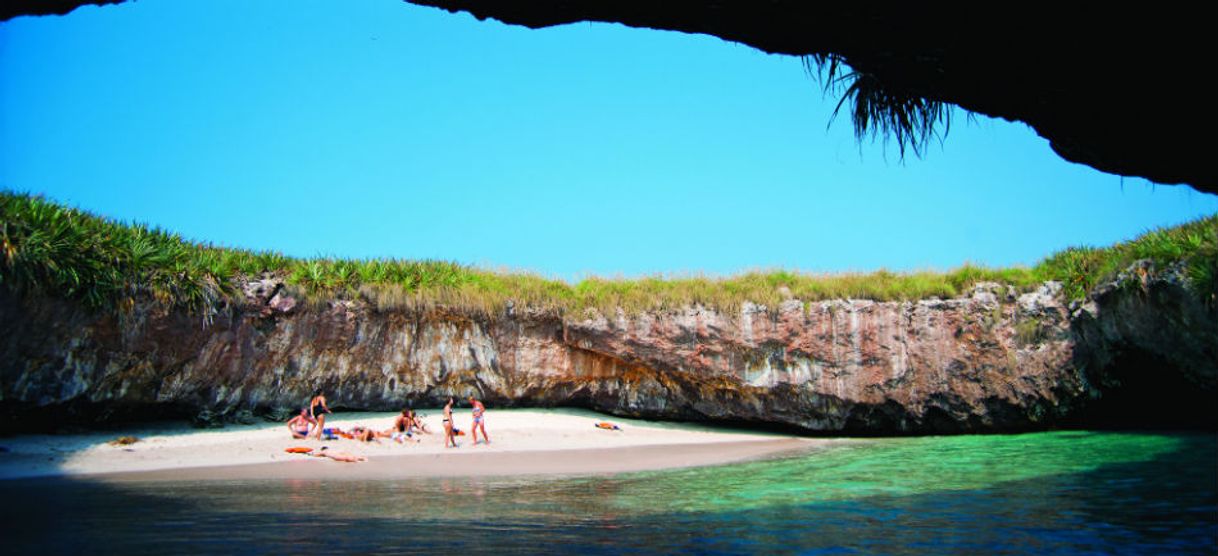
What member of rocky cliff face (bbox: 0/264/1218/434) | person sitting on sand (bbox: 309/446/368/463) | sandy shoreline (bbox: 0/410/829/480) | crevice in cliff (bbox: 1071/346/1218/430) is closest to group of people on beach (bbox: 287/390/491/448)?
sandy shoreline (bbox: 0/410/829/480)

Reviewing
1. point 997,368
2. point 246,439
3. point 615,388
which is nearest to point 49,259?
point 246,439

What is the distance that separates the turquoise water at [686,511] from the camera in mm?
6211

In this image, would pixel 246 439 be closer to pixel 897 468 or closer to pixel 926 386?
pixel 897 468

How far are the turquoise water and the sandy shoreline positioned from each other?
1203 millimetres

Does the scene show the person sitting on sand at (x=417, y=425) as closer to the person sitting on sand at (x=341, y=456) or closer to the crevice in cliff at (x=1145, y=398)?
the person sitting on sand at (x=341, y=456)

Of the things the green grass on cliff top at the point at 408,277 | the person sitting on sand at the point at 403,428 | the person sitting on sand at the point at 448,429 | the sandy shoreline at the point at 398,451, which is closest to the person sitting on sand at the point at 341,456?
the sandy shoreline at the point at 398,451

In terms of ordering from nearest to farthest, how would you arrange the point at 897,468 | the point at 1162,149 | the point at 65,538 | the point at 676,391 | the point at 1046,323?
the point at 1162,149 < the point at 65,538 < the point at 897,468 < the point at 1046,323 < the point at 676,391

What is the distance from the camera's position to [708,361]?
60.7 feet

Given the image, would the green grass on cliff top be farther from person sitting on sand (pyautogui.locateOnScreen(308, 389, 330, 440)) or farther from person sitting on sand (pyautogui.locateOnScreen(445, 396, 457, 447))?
person sitting on sand (pyautogui.locateOnScreen(445, 396, 457, 447))

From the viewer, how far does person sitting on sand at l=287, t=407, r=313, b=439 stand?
51.0ft

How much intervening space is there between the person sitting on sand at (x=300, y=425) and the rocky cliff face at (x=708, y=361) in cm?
139

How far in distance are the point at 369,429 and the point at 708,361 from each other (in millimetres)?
8140

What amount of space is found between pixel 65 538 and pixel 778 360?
15.0m

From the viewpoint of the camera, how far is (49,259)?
12.8 m
